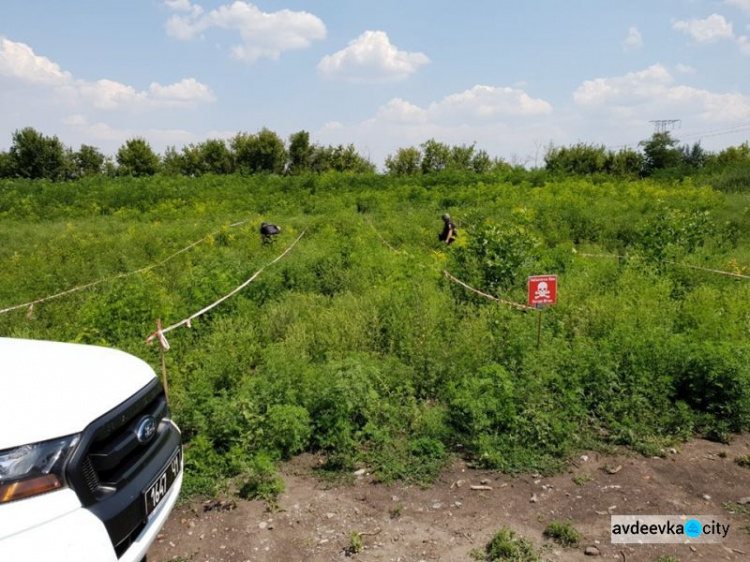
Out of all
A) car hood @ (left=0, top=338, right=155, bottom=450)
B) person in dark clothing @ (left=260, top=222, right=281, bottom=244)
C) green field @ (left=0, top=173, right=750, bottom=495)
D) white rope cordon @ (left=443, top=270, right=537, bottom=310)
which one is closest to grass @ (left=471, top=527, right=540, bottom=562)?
green field @ (left=0, top=173, right=750, bottom=495)

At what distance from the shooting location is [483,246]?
345 inches

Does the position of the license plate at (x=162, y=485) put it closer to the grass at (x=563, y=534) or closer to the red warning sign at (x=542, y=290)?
the grass at (x=563, y=534)

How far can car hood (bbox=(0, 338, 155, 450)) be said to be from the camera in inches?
84.4

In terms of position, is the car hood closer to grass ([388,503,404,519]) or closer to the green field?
the green field

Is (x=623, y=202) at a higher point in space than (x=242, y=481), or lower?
higher

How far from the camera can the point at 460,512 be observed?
12.3 ft

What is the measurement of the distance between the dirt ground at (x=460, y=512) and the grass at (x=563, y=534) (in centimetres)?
5

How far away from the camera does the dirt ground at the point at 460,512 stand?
10.9 ft

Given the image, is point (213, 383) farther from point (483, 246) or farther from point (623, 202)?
point (623, 202)

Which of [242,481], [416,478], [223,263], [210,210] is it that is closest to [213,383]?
[242,481]

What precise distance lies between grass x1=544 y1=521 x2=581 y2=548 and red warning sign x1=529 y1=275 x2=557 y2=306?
300cm

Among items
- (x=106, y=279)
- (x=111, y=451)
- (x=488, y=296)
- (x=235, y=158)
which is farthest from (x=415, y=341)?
(x=235, y=158)

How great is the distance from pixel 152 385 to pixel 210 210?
17.2 m

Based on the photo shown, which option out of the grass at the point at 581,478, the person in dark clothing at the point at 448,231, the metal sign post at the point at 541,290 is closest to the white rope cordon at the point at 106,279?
the person in dark clothing at the point at 448,231
